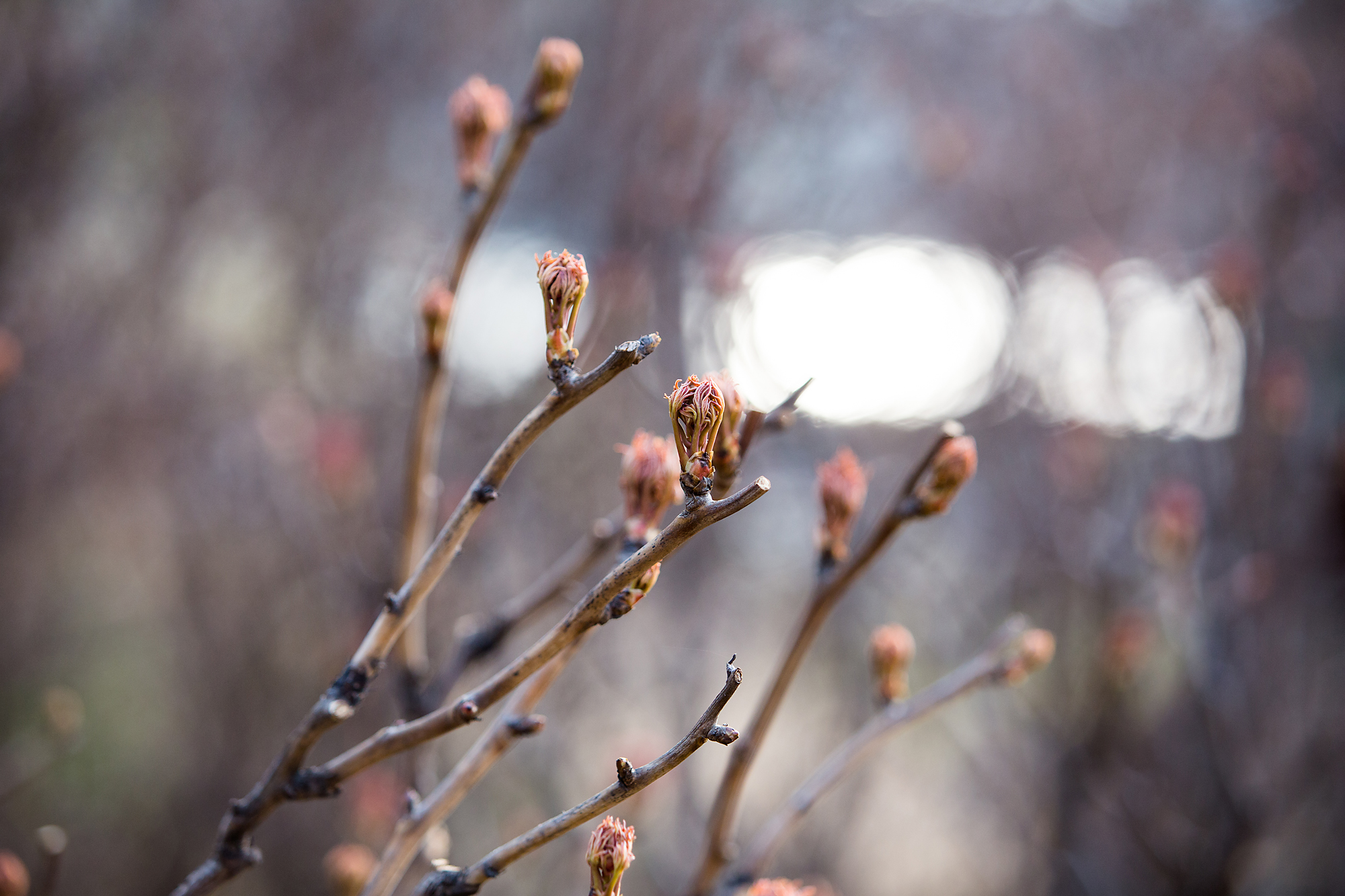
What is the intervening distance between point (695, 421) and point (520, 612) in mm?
646

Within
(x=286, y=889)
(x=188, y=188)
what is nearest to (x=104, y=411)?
(x=188, y=188)

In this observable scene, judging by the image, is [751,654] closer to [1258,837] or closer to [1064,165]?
[1258,837]

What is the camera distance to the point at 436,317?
3.52ft

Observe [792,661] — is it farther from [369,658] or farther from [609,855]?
[369,658]

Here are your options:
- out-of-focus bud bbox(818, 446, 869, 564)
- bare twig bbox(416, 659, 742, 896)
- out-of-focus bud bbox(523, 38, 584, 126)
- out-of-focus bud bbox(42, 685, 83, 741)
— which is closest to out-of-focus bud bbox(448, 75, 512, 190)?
out-of-focus bud bbox(523, 38, 584, 126)

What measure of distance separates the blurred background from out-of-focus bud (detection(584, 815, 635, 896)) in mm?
2136

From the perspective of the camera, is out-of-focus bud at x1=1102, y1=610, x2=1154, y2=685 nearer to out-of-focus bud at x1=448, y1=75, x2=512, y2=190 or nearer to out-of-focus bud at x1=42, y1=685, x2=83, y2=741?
out-of-focus bud at x1=448, y1=75, x2=512, y2=190

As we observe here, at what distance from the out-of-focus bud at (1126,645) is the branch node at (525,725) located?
2.60 meters

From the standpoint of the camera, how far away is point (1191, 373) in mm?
3432

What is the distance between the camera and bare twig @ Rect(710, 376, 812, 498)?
2.76 feet

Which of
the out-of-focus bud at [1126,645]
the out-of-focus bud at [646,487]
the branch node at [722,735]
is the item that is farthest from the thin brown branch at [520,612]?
the out-of-focus bud at [1126,645]

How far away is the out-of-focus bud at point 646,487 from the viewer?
861 millimetres

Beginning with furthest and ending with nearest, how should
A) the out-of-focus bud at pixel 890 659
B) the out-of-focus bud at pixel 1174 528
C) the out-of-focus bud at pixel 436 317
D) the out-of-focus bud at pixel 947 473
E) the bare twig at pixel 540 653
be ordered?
the out-of-focus bud at pixel 1174 528
the out-of-focus bud at pixel 890 659
the out-of-focus bud at pixel 436 317
the out-of-focus bud at pixel 947 473
the bare twig at pixel 540 653

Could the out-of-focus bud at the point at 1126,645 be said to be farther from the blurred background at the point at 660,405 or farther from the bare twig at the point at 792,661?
the bare twig at the point at 792,661
